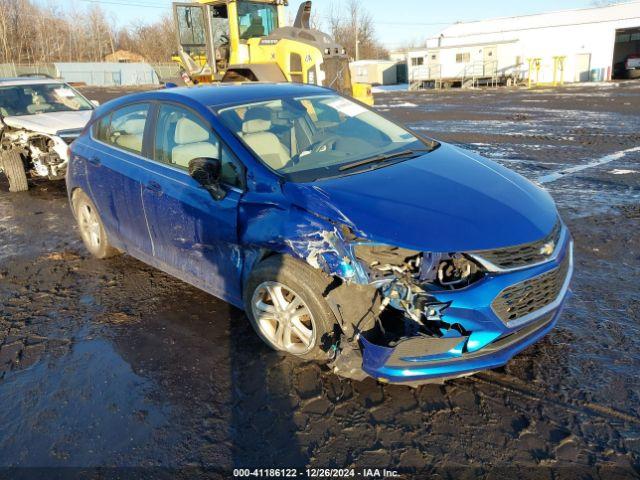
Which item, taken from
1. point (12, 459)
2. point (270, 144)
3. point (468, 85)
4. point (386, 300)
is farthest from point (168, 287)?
point (468, 85)

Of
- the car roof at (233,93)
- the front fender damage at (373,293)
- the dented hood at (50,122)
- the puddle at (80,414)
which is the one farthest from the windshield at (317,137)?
the dented hood at (50,122)

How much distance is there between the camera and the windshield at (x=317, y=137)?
3576 millimetres

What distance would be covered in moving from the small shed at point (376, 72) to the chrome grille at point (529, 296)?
165 ft

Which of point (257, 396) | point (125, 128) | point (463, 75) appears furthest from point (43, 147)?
point (463, 75)

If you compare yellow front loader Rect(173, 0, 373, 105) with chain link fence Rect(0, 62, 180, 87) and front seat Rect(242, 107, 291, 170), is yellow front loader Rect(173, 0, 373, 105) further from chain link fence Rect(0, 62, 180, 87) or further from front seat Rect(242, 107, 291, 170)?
chain link fence Rect(0, 62, 180, 87)

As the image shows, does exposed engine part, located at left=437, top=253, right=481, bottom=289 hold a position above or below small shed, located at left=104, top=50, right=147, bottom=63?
below

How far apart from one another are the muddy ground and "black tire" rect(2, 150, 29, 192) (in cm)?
454

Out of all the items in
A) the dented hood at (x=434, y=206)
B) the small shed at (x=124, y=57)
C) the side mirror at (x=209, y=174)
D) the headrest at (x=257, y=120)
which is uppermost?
the small shed at (x=124, y=57)

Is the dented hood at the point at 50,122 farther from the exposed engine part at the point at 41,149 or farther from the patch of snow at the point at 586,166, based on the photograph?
the patch of snow at the point at 586,166

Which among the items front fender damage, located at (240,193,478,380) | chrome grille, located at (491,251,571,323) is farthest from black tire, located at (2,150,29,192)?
chrome grille, located at (491,251,571,323)

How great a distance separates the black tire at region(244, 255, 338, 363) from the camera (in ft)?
9.95

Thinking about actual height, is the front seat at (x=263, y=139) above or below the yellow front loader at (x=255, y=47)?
below

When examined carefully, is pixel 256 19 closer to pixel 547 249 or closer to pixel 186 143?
pixel 186 143

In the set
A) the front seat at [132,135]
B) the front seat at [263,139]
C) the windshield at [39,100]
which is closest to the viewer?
the front seat at [263,139]
